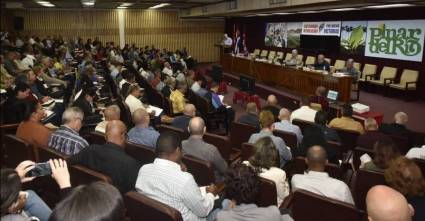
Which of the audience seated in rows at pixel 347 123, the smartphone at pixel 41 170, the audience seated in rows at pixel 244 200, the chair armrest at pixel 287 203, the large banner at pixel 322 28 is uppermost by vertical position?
the large banner at pixel 322 28

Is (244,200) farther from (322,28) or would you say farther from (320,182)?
(322,28)

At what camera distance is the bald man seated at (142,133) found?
4.39m

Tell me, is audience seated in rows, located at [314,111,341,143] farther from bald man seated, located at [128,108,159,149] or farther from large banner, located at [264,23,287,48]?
large banner, located at [264,23,287,48]

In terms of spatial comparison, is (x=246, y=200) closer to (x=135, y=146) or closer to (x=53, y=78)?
(x=135, y=146)

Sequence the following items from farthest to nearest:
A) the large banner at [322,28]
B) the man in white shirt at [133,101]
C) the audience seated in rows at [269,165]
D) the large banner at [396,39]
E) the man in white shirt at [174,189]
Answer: the large banner at [322,28]
the large banner at [396,39]
the man in white shirt at [133,101]
the audience seated in rows at [269,165]
the man in white shirt at [174,189]

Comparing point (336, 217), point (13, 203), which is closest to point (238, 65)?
point (336, 217)

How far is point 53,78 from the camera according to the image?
8703 millimetres

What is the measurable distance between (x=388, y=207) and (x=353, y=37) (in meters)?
12.0

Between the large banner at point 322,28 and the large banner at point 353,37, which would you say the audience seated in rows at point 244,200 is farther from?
the large banner at point 322,28

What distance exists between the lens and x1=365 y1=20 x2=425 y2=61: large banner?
1050 cm

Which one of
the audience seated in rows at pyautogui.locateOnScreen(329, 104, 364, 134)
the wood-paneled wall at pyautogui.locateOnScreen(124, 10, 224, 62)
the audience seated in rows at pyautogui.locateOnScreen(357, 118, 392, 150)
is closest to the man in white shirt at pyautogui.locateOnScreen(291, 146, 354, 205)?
the audience seated in rows at pyautogui.locateOnScreen(357, 118, 392, 150)

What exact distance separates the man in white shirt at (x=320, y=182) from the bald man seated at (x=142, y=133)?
6.22 ft

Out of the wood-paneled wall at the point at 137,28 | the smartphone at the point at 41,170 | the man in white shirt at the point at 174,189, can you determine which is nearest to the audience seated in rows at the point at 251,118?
the man in white shirt at the point at 174,189

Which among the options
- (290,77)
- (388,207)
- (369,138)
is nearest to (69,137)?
(388,207)
